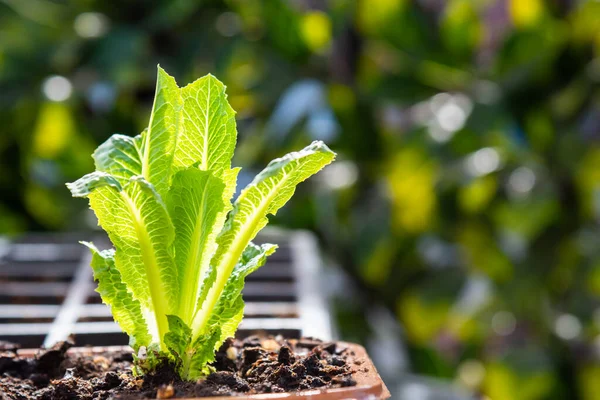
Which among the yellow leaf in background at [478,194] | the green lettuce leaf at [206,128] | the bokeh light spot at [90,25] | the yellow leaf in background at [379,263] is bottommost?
the green lettuce leaf at [206,128]

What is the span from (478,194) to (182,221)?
1.90m

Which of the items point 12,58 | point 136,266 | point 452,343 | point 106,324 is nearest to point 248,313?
point 106,324

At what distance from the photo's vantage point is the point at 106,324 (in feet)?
3.35

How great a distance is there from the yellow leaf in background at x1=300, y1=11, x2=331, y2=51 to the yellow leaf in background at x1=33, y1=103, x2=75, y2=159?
95 cm

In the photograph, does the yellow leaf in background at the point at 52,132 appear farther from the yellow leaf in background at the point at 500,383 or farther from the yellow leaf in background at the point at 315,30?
the yellow leaf in background at the point at 500,383

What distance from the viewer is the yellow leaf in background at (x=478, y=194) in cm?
232

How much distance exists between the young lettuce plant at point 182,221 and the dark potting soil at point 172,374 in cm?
4

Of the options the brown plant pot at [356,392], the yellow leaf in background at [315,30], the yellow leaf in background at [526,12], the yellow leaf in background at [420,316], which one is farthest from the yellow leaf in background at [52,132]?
the brown plant pot at [356,392]

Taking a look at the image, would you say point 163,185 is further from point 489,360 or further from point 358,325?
point 489,360

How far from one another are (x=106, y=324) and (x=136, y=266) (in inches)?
17.0

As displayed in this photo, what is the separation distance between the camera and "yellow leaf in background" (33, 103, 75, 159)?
2.48 metres

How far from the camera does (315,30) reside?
8.43 ft

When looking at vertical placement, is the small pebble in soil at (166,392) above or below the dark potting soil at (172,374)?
below

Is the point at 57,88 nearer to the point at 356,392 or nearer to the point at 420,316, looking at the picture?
the point at 420,316
